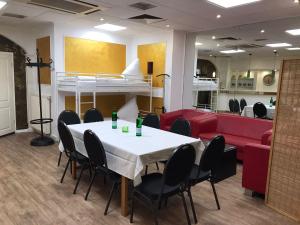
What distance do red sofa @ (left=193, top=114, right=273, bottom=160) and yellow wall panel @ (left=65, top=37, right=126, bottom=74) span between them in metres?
2.85

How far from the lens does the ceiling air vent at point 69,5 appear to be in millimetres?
3607

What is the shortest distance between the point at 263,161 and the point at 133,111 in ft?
12.1

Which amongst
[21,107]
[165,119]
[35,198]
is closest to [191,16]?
[165,119]

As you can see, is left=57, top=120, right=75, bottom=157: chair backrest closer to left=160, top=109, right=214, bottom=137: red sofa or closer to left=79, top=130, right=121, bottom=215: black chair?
left=79, top=130, right=121, bottom=215: black chair

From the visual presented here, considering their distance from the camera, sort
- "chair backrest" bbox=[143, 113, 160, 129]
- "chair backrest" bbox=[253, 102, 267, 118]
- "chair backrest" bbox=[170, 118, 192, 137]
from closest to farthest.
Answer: "chair backrest" bbox=[170, 118, 192, 137] < "chair backrest" bbox=[143, 113, 160, 129] < "chair backrest" bbox=[253, 102, 267, 118]

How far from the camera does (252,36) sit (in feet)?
16.9

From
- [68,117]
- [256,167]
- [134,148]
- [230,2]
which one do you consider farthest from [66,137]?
[230,2]

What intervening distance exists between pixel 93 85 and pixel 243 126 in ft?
10.4

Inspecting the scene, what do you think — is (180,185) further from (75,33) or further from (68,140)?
(75,33)

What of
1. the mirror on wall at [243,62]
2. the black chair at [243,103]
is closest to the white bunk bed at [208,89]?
the mirror on wall at [243,62]

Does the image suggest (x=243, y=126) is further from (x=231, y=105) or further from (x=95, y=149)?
(x=95, y=149)

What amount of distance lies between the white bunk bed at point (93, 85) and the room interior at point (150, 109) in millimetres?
27

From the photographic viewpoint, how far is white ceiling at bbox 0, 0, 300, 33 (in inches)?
138

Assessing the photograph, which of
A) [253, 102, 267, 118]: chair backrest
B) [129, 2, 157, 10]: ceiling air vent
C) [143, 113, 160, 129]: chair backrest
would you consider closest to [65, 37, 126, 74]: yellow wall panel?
[129, 2, 157, 10]: ceiling air vent
